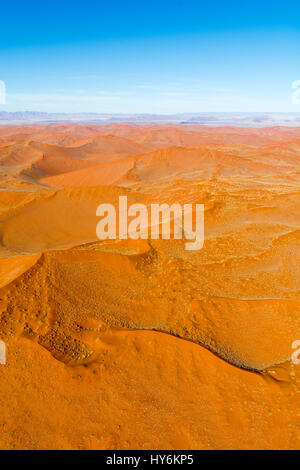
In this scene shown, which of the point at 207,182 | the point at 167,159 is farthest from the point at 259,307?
the point at 167,159

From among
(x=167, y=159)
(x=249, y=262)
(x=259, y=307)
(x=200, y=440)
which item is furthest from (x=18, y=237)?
(x=167, y=159)

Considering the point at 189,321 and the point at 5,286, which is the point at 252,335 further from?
the point at 5,286

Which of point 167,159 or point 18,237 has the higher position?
point 167,159

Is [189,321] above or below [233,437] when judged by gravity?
above

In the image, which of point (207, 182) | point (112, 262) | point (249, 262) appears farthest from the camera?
point (207, 182)

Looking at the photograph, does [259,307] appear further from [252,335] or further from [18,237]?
[18,237]
